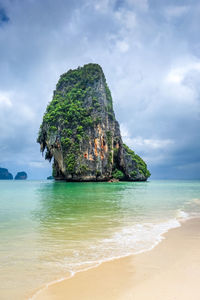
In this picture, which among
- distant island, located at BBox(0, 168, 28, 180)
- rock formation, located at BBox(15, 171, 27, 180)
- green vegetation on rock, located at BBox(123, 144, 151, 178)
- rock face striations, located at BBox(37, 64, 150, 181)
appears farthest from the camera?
rock formation, located at BBox(15, 171, 27, 180)

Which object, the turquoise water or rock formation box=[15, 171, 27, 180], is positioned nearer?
the turquoise water

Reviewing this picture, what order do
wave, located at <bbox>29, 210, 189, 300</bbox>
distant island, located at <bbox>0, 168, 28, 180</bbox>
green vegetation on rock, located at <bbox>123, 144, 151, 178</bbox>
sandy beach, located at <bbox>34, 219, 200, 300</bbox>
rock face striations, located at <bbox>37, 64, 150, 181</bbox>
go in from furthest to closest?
distant island, located at <bbox>0, 168, 28, 180</bbox> < green vegetation on rock, located at <bbox>123, 144, 151, 178</bbox> < rock face striations, located at <bbox>37, 64, 150, 181</bbox> < wave, located at <bbox>29, 210, 189, 300</bbox> < sandy beach, located at <bbox>34, 219, 200, 300</bbox>

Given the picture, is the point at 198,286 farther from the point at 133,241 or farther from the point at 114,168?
the point at 114,168

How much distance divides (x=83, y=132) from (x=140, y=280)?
40101 millimetres

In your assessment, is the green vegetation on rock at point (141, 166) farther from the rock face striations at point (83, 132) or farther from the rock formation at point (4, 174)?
the rock formation at point (4, 174)

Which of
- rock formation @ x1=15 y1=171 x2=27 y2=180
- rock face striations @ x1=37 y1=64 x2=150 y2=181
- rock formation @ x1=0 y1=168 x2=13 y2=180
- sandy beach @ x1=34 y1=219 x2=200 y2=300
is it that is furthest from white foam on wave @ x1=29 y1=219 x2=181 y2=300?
rock formation @ x1=15 y1=171 x2=27 y2=180

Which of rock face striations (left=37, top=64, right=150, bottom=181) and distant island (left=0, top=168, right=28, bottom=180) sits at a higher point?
rock face striations (left=37, top=64, right=150, bottom=181)

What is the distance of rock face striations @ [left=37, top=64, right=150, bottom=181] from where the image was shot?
40562 millimetres

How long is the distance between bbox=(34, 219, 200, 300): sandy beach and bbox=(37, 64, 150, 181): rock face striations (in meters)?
37.1

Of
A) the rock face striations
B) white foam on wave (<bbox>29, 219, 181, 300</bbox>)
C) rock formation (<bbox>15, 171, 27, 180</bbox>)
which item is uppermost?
the rock face striations

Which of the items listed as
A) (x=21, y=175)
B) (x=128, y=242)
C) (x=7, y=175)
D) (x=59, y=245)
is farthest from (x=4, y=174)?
(x=128, y=242)

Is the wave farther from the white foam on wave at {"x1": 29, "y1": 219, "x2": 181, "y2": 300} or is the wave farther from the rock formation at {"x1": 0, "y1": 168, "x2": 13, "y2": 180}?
the rock formation at {"x1": 0, "y1": 168, "x2": 13, "y2": 180}

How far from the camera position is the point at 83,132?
137 ft

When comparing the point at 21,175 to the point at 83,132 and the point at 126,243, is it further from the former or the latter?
the point at 126,243
